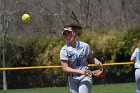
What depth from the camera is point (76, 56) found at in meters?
7.53

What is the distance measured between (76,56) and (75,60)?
7 centimetres

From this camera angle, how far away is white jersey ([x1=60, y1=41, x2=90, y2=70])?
752 cm

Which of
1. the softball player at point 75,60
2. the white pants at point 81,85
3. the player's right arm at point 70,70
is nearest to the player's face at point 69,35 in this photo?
the softball player at point 75,60

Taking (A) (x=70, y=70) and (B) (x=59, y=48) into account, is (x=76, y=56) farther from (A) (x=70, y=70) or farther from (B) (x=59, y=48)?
(B) (x=59, y=48)

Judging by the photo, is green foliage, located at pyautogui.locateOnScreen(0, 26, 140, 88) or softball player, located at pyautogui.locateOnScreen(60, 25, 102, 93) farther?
green foliage, located at pyautogui.locateOnScreen(0, 26, 140, 88)

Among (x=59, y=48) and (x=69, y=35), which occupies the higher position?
(x=69, y=35)

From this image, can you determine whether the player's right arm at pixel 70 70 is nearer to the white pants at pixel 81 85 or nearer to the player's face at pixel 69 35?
the white pants at pixel 81 85

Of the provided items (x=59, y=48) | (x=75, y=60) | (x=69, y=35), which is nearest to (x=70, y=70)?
(x=75, y=60)

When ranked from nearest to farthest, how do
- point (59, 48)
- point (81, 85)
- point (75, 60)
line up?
point (81, 85) < point (75, 60) < point (59, 48)

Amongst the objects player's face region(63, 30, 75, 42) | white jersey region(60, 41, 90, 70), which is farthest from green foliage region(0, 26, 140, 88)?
player's face region(63, 30, 75, 42)

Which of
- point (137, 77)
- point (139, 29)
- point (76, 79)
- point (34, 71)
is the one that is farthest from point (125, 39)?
point (76, 79)

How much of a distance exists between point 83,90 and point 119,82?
706 inches

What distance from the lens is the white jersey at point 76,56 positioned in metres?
7.52

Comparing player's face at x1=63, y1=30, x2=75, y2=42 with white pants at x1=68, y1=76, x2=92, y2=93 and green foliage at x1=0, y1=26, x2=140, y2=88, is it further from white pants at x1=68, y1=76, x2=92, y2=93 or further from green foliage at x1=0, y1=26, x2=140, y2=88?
green foliage at x1=0, y1=26, x2=140, y2=88
